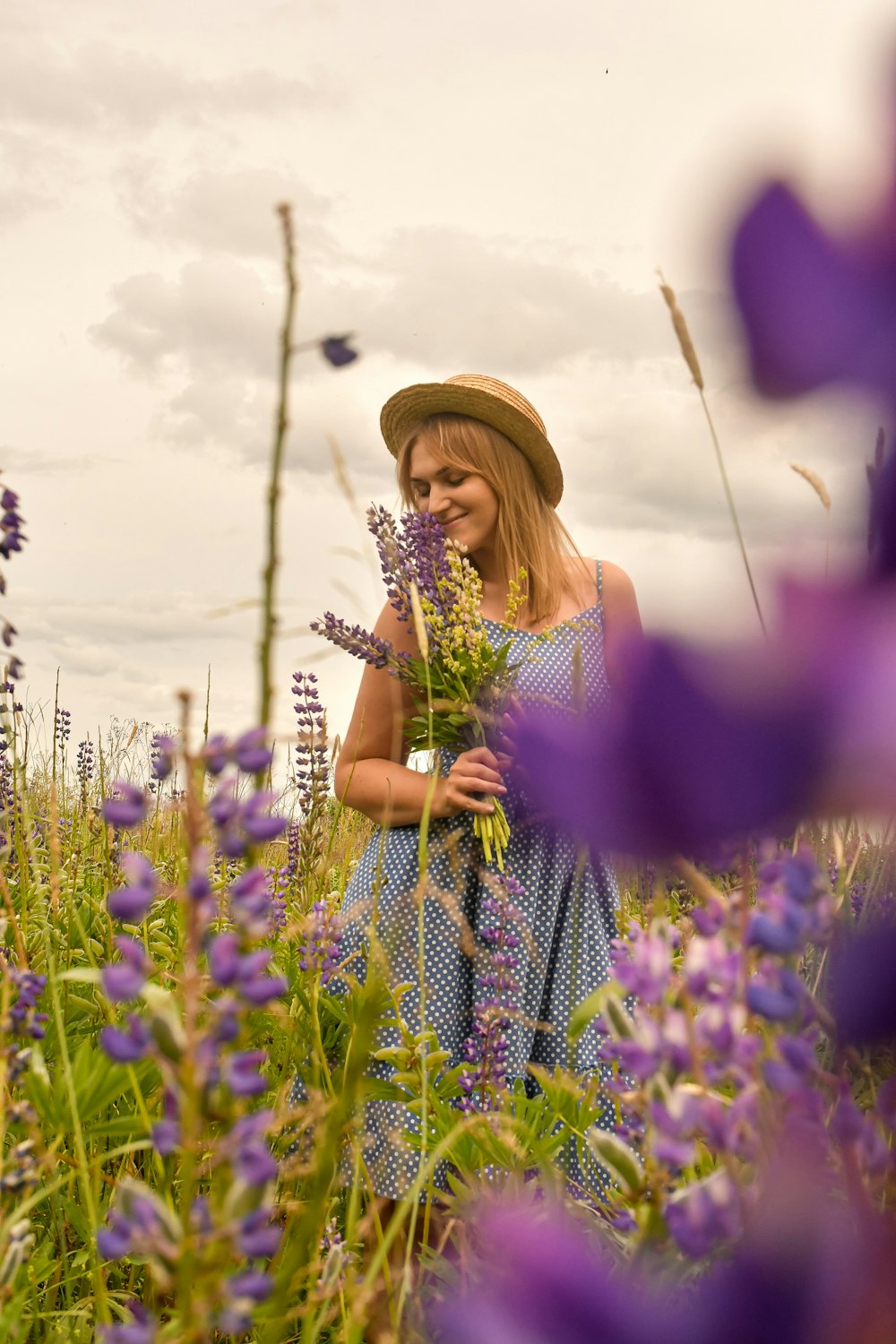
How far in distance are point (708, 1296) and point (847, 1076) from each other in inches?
4.1

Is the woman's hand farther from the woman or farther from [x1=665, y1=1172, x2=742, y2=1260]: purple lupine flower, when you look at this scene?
[x1=665, y1=1172, x2=742, y2=1260]: purple lupine flower

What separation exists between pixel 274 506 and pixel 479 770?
1.74 m

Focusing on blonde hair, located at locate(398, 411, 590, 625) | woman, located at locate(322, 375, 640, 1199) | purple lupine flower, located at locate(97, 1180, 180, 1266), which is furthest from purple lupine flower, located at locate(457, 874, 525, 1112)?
purple lupine flower, located at locate(97, 1180, 180, 1266)

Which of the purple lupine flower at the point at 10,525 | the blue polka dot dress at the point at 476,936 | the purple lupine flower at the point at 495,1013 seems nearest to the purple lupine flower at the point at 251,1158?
the purple lupine flower at the point at 10,525

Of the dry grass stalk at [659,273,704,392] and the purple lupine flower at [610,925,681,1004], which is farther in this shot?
the dry grass stalk at [659,273,704,392]

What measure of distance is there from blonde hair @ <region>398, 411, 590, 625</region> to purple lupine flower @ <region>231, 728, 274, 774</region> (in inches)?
117

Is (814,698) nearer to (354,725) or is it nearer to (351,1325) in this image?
(351,1325)

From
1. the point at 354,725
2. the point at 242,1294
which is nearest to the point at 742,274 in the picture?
the point at 242,1294

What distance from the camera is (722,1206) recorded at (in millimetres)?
376

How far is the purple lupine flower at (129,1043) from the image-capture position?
0.45m

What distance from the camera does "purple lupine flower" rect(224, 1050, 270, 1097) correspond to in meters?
0.43

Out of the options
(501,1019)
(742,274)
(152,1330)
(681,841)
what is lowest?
(501,1019)

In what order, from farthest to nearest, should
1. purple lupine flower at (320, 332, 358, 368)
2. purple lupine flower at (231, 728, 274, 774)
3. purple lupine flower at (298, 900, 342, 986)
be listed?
1. purple lupine flower at (298, 900, 342, 986)
2. purple lupine flower at (320, 332, 358, 368)
3. purple lupine flower at (231, 728, 274, 774)

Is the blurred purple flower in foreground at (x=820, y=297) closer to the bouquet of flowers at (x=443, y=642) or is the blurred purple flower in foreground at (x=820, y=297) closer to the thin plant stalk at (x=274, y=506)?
the thin plant stalk at (x=274, y=506)
